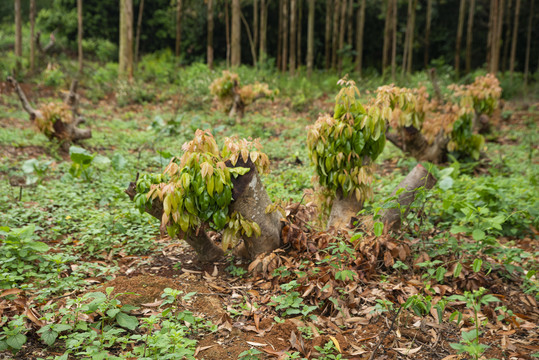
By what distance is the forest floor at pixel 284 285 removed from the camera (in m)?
2.55

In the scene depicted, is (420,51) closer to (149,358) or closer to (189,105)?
(189,105)

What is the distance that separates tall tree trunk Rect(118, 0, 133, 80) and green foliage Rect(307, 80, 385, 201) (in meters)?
13.2

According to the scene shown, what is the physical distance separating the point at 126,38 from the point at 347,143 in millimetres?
14059

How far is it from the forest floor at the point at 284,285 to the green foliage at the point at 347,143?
0.51 meters

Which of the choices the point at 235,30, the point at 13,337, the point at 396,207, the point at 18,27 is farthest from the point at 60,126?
the point at 18,27

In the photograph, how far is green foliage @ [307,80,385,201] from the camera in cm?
371

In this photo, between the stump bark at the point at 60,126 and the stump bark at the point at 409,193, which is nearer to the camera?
the stump bark at the point at 409,193

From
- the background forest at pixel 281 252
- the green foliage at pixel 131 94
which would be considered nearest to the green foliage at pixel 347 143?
the background forest at pixel 281 252

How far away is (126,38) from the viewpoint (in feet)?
49.6

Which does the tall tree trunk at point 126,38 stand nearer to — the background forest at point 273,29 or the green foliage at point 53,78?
the green foliage at point 53,78

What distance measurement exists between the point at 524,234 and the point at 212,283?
3675 mm

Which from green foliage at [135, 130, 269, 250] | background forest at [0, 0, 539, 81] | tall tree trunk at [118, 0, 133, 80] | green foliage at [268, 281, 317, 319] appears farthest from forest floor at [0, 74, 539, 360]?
background forest at [0, 0, 539, 81]

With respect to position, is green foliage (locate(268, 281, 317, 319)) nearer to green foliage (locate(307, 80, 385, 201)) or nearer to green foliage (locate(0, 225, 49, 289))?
green foliage (locate(307, 80, 385, 201))

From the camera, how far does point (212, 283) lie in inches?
132
